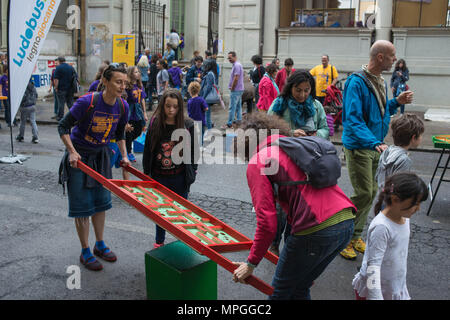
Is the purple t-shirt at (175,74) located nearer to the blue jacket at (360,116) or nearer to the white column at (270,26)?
the white column at (270,26)

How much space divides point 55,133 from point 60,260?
8.10 metres

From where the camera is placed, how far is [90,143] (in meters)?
4.33

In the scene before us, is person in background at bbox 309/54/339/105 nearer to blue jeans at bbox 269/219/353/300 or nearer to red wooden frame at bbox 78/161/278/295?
red wooden frame at bbox 78/161/278/295

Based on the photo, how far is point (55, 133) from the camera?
12.1m

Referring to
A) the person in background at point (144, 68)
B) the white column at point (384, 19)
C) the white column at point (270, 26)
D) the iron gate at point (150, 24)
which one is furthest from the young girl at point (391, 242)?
the iron gate at point (150, 24)

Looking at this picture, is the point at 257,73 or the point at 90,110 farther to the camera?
the point at 257,73

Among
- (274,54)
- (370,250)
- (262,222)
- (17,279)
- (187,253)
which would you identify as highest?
(274,54)

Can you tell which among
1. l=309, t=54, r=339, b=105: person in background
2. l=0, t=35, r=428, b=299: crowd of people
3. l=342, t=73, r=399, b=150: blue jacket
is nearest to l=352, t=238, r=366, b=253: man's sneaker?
l=0, t=35, r=428, b=299: crowd of people

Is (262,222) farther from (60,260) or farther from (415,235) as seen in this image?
(415,235)

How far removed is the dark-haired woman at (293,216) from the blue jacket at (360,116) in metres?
1.82

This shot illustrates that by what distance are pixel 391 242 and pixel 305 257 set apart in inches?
26.2

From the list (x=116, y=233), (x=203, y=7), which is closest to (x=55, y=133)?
(x=116, y=233)

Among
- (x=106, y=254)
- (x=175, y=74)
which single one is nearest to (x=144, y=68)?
(x=175, y=74)

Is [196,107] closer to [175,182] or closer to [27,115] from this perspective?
[27,115]
